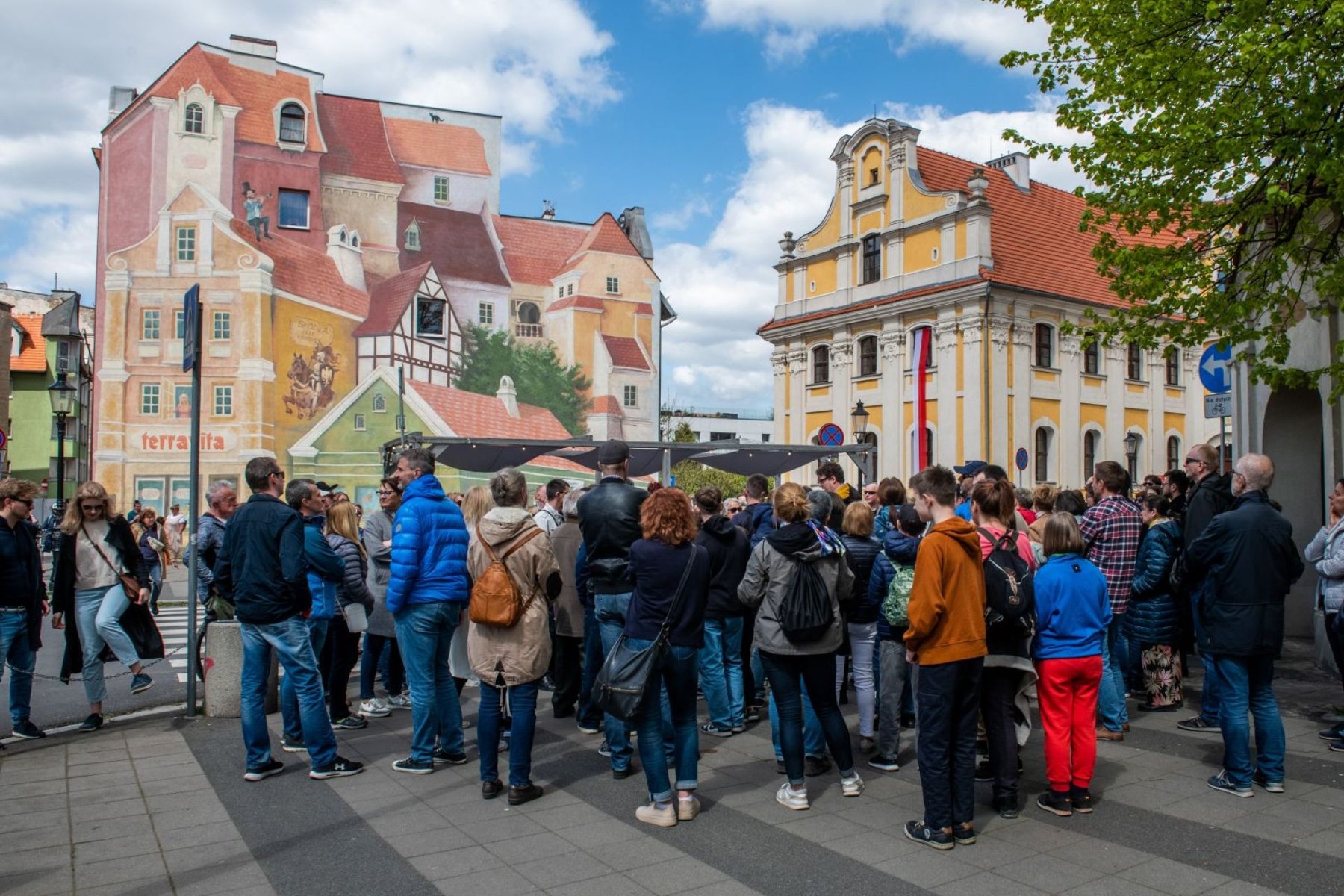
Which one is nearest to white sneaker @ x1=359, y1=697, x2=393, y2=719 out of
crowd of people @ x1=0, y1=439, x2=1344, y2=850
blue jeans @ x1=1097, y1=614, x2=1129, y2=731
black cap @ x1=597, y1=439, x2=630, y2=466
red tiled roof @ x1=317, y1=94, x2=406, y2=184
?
crowd of people @ x1=0, y1=439, x2=1344, y2=850

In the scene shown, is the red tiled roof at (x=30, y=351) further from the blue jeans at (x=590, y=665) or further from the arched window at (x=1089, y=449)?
the blue jeans at (x=590, y=665)

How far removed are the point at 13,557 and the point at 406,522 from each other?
3350 mm

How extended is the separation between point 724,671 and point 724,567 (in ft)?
2.79

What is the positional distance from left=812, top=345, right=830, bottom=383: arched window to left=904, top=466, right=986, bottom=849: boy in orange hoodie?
3591 cm

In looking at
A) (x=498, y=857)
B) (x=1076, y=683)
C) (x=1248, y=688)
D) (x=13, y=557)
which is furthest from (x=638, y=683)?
(x=13, y=557)

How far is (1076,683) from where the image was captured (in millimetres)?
5621

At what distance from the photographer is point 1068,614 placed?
18.2 ft

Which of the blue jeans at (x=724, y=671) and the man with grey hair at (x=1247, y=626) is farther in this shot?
the blue jeans at (x=724, y=671)

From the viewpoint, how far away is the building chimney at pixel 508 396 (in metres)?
38.1

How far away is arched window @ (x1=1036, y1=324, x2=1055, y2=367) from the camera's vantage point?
37375 millimetres

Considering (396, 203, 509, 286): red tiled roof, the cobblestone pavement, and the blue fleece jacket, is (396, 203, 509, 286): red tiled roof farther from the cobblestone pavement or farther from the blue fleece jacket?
the blue fleece jacket

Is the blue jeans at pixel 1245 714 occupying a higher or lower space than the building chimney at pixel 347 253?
lower

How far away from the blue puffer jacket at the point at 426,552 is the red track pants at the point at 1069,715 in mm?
3523

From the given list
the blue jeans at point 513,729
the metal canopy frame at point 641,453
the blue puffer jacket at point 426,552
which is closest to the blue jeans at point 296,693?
the blue puffer jacket at point 426,552
